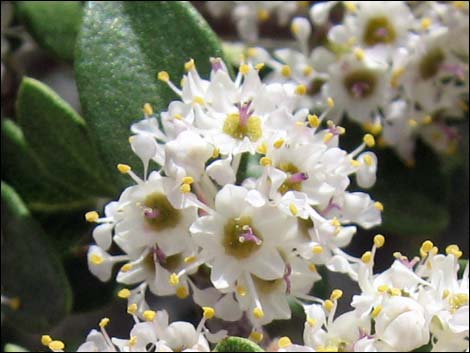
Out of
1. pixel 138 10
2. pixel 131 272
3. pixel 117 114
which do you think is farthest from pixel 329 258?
pixel 138 10

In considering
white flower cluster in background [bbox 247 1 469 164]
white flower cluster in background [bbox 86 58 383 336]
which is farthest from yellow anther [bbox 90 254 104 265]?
white flower cluster in background [bbox 247 1 469 164]

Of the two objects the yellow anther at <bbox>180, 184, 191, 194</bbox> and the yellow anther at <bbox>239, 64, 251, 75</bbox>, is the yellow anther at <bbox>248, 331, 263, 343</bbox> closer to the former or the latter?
the yellow anther at <bbox>180, 184, 191, 194</bbox>

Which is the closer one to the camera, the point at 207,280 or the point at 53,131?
the point at 207,280

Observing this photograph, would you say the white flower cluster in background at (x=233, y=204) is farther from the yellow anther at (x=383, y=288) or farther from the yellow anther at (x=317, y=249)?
the yellow anther at (x=383, y=288)

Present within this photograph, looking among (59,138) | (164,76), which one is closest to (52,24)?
(59,138)

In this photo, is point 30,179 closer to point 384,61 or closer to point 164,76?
point 164,76

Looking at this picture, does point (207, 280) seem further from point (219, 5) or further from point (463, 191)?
point (463, 191)
